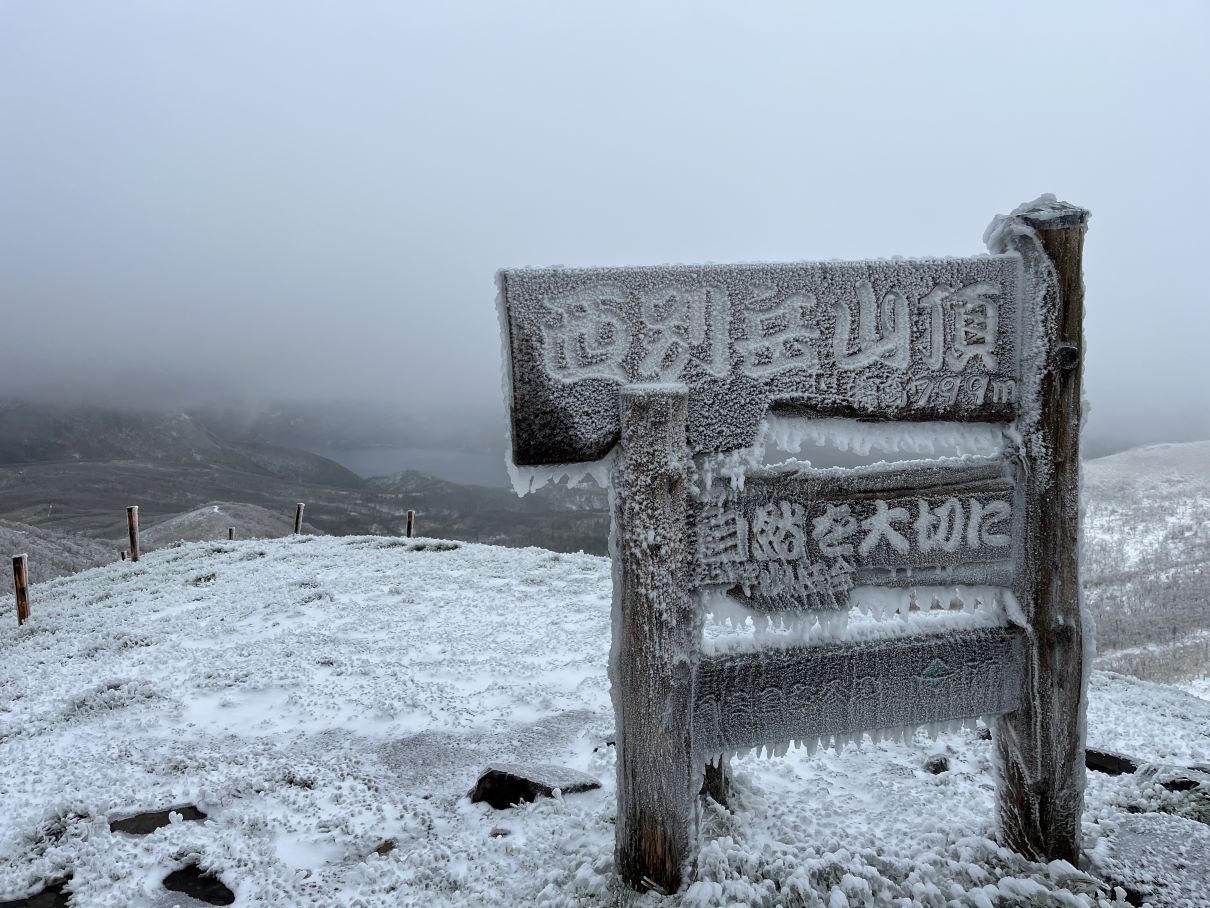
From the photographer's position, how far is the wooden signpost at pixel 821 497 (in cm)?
306

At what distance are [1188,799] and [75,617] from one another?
14134 millimetres

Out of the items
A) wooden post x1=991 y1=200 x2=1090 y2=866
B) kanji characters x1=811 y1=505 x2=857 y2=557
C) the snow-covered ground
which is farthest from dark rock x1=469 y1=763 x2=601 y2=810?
wooden post x1=991 y1=200 x2=1090 y2=866

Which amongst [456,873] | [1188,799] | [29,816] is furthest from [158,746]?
[1188,799]

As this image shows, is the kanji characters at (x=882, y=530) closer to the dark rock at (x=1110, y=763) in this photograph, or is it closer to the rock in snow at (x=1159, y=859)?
the rock in snow at (x=1159, y=859)

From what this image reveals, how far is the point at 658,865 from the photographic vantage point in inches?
123

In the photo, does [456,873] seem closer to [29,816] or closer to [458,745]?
[458,745]

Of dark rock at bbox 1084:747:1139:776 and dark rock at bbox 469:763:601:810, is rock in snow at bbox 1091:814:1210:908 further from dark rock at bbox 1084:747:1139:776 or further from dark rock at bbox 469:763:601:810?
dark rock at bbox 469:763:601:810

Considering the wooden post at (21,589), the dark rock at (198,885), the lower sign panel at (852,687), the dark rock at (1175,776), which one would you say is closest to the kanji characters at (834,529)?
the lower sign panel at (852,687)

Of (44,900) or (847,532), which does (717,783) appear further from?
(44,900)

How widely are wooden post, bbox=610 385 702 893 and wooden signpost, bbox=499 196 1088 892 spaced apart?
0.01 m

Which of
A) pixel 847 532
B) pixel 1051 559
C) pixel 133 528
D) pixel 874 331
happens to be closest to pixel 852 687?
pixel 847 532

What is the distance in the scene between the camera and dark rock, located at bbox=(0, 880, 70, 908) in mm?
3377

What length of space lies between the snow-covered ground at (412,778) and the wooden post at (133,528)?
6.16 meters

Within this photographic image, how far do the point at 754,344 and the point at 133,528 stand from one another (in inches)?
684
